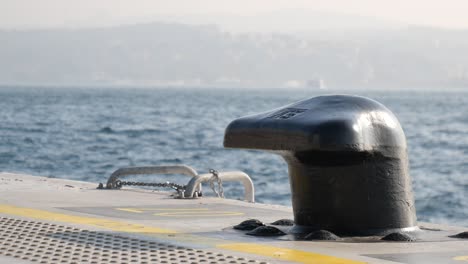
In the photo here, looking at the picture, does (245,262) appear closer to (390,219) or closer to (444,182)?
(390,219)

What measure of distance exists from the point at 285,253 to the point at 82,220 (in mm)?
2129

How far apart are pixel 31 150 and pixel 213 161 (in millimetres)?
7023

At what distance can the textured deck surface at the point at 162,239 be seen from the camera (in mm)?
7348

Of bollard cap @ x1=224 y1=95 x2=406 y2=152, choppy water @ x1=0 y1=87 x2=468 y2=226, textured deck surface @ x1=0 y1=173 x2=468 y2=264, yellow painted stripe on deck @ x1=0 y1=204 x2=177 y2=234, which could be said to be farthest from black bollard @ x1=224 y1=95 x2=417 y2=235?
choppy water @ x1=0 y1=87 x2=468 y2=226

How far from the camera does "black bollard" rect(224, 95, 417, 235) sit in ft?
27.5

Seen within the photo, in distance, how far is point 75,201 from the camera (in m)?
10.6

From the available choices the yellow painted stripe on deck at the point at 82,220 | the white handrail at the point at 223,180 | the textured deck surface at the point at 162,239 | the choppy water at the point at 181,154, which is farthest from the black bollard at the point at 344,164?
the choppy water at the point at 181,154

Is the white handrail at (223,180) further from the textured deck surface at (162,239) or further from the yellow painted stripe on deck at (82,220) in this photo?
the yellow painted stripe on deck at (82,220)

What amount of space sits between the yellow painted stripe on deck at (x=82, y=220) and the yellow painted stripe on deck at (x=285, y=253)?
840mm

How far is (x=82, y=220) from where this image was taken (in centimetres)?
908

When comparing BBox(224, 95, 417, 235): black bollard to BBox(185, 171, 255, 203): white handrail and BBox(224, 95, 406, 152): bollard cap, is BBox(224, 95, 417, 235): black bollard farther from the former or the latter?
BBox(185, 171, 255, 203): white handrail

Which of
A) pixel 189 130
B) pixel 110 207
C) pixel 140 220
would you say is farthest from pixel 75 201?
pixel 189 130

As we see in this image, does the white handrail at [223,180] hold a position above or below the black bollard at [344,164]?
below

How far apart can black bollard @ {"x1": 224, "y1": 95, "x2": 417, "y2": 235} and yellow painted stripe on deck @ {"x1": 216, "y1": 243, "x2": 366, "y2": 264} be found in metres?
0.80
